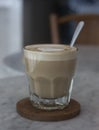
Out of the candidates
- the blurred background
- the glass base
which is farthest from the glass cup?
the blurred background

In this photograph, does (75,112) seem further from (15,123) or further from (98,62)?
(98,62)

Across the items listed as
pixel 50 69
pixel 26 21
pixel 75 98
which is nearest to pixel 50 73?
pixel 50 69

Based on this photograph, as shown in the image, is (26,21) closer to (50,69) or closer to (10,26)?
(10,26)

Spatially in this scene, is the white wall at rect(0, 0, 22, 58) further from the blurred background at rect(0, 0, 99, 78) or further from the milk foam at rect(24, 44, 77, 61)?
the milk foam at rect(24, 44, 77, 61)

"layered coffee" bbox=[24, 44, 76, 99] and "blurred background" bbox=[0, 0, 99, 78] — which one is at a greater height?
"layered coffee" bbox=[24, 44, 76, 99]

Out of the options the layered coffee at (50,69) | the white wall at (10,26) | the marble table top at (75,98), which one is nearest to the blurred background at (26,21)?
the white wall at (10,26)

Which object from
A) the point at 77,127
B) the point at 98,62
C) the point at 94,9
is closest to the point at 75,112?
the point at 77,127
